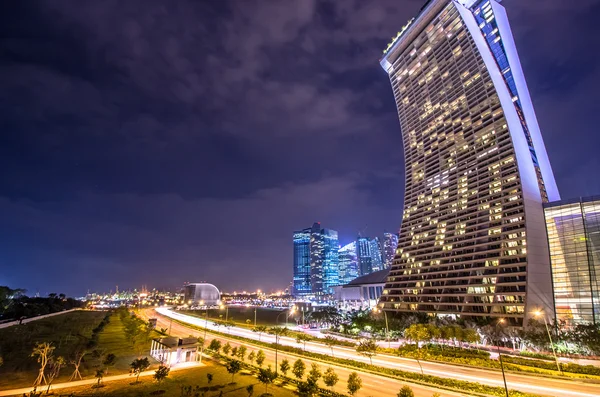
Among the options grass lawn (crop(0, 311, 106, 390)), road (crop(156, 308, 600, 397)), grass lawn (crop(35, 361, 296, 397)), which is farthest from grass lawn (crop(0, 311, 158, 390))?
road (crop(156, 308, 600, 397))

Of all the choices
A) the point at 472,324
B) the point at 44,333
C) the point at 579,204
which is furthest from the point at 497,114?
the point at 44,333

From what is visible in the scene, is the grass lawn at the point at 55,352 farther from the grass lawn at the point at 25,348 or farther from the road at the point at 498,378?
the road at the point at 498,378

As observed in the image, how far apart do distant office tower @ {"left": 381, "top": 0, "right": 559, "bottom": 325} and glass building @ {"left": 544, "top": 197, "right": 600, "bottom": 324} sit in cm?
312

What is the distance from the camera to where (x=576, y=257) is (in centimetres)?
9481

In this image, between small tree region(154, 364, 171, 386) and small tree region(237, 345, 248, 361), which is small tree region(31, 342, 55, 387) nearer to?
small tree region(154, 364, 171, 386)

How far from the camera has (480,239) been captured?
11225cm

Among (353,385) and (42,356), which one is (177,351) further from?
(353,385)

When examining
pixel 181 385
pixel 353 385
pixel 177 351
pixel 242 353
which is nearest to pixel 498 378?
pixel 353 385

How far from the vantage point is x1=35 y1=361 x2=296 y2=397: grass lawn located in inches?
1615

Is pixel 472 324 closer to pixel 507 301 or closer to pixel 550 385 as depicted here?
pixel 507 301

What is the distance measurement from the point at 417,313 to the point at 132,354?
92508mm

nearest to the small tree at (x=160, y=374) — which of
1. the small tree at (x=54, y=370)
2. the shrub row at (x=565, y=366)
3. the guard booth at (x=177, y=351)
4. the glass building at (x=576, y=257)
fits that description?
the small tree at (x=54, y=370)

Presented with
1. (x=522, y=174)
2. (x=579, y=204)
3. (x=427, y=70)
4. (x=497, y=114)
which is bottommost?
(x=579, y=204)

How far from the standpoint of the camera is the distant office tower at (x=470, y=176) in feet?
331
